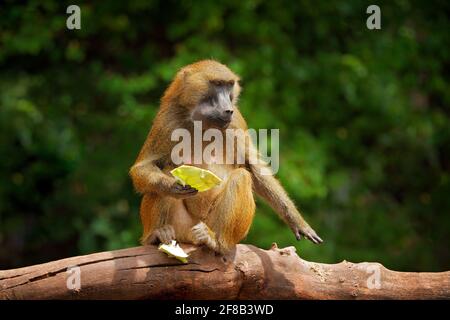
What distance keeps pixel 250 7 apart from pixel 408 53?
3290 millimetres

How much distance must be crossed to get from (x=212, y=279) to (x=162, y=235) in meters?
0.71

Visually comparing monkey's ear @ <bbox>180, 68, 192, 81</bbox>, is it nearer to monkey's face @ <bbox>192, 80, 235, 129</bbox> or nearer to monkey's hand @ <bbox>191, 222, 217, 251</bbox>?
monkey's face @ <bbox>192, 80, 235, 129</bbox>

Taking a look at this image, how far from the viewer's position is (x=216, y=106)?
22.8ft

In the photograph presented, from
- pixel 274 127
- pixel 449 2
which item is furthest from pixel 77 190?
pixel 449 2

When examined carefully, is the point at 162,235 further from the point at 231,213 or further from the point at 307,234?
the point at 307,234

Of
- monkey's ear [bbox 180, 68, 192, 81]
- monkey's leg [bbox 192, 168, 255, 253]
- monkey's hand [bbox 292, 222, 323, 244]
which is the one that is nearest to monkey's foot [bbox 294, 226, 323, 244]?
monkey's hand [bbox 292, 222, 323, 244]

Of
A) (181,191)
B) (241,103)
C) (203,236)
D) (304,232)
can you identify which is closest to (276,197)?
(304,232)

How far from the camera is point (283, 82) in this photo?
13008 mm

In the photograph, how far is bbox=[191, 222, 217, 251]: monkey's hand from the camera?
6.48 metres

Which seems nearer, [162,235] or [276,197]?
[162,235]

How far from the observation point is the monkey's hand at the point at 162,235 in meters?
Result: 6.56

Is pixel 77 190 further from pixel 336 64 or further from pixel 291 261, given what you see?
pixel 291 261

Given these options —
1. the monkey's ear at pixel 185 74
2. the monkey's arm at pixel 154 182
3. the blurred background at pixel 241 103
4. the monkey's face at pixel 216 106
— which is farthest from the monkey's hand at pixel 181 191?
the blurred background at pixel 241 103

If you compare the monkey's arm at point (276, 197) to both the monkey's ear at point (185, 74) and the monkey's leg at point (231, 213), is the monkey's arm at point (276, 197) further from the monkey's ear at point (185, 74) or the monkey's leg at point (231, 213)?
the monkey's ear at point (185, 74)
